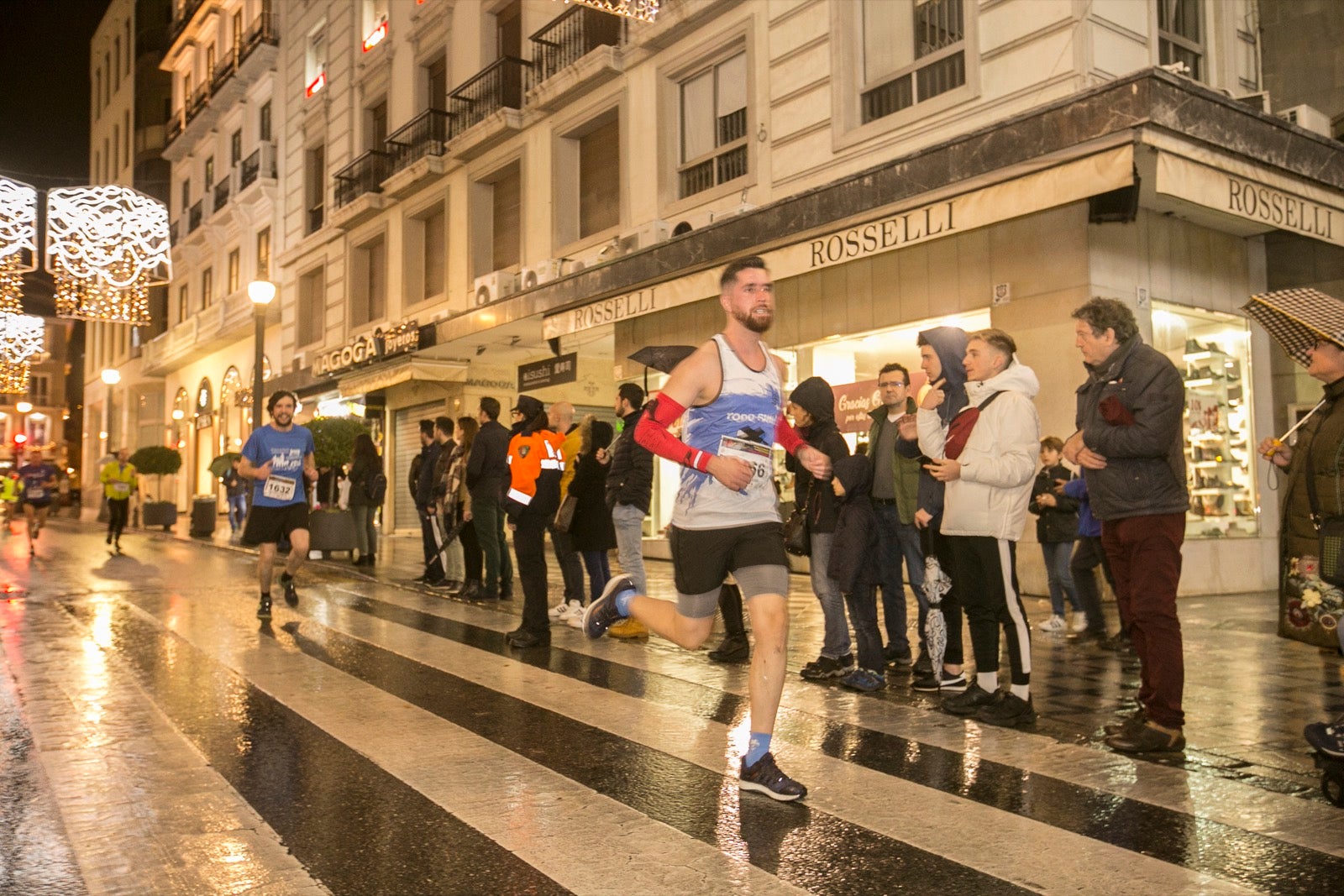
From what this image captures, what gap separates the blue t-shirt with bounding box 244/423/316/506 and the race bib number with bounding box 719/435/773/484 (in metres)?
6.19

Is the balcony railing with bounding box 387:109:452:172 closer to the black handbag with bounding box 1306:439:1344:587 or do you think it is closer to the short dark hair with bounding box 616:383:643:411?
the short dark hair with bounding box 616:383:643:411

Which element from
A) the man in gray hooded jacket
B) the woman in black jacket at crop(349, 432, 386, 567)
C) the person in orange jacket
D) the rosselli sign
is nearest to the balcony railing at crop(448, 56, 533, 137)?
the rosselli sign

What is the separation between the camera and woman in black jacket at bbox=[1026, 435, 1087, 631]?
8.46 metres

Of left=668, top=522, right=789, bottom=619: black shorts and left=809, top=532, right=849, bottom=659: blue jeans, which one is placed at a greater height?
left=668, top=522, right=789, bottom=619: black shorts

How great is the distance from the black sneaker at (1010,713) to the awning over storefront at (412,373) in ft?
56.6

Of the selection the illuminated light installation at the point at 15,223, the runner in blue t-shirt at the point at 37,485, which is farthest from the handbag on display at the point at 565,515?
the runner in blue t-shirt at the point at 37,485

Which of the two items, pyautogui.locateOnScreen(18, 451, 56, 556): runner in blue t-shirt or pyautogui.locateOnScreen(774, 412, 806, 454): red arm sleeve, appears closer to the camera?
pyautogui.locateOnScreen(774, 412, 806, 454): red arm sleeve

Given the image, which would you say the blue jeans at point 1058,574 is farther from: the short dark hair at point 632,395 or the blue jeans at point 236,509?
the blue jeans at point 236,509

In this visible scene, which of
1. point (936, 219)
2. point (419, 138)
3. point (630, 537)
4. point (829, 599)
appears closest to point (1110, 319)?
point (829, 599)

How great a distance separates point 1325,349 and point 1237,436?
341 inches

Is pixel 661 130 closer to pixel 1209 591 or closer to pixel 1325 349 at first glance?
pixel 1209 591

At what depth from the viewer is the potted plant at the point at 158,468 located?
84.7 feet

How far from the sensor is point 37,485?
19547mm

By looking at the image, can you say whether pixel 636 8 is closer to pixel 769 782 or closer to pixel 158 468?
pixel 769 782
